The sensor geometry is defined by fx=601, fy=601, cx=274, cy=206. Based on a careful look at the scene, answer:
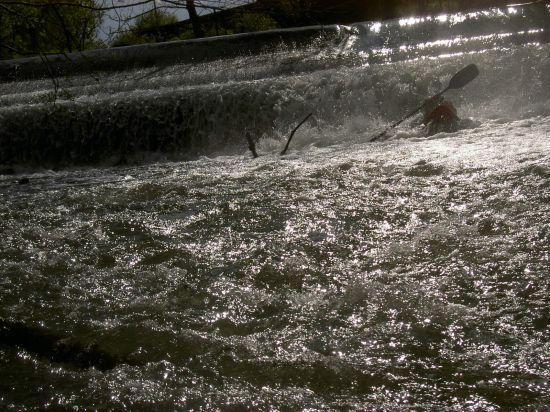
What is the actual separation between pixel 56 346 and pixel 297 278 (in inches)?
35.4

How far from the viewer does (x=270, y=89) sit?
715cm

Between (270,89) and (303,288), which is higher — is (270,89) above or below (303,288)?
above

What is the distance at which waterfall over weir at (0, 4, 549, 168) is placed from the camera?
667 centimetres

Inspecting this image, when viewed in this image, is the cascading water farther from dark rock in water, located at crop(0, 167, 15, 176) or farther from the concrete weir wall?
the concrete weir wall

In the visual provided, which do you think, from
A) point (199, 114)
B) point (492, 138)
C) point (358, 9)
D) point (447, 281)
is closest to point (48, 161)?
point (199, 114)

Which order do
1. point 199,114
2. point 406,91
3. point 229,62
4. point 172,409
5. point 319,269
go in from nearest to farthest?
point 172,409
point 319,269
point 406,91
point 199,114
point 229,62

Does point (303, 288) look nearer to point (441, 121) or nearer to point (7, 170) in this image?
point (441, 121)

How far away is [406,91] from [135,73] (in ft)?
16.5

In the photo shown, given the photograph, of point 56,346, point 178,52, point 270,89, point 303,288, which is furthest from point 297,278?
point 178,52

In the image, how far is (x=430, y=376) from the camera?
163cm

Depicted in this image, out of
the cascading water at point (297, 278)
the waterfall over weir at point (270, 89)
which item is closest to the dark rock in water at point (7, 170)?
the waterfall over weir at point (270, 89)

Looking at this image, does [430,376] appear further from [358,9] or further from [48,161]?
[358,9]

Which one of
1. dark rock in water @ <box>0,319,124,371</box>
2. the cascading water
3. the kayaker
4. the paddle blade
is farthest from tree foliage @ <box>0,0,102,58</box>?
the paddle blade

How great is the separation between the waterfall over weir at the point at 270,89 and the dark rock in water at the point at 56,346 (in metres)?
3.83
